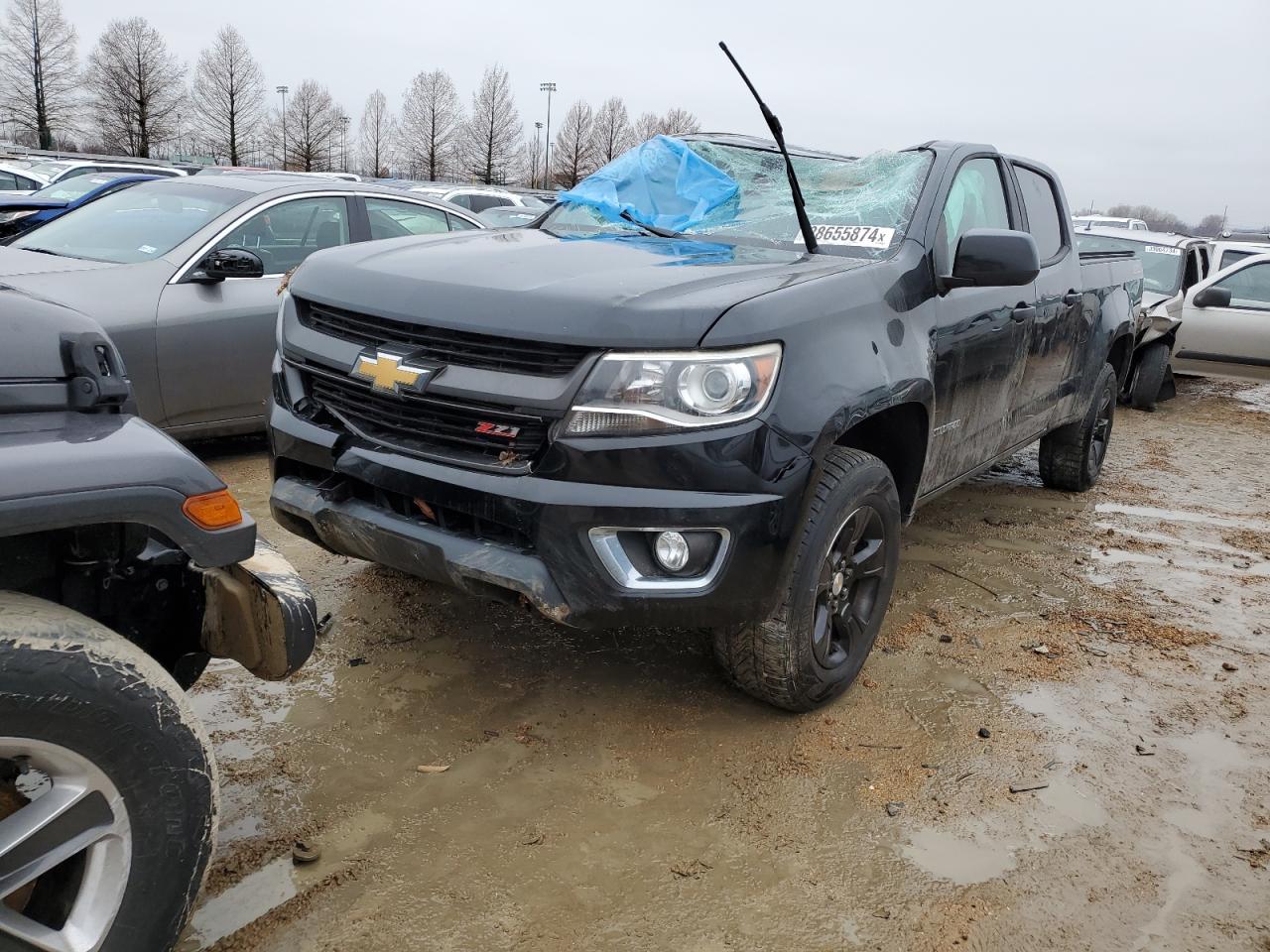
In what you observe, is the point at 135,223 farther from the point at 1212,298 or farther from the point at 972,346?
the point at 1212,298

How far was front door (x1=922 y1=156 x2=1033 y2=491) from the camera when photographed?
11.6 ft

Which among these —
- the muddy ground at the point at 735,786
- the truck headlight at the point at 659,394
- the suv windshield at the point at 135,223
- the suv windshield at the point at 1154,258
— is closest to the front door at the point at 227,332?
the suv windshield at the point at 135,223

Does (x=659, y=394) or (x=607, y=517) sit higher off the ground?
(x=659, y=394)

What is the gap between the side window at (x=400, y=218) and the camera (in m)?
6.14

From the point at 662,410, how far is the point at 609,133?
69.9 m

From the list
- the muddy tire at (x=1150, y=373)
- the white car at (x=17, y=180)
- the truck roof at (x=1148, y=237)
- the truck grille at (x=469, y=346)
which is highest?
the truck roof at (x=1148, y=237)

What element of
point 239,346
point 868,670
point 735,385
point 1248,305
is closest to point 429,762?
point 735,385

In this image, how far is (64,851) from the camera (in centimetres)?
168

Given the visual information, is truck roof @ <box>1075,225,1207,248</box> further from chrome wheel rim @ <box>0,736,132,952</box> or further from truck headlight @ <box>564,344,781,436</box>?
chrome wheel rim @ <box>0,736,132,952</box>

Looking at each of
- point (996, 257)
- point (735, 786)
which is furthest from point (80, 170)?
point (735, 786)

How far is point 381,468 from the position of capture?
9.01 ft

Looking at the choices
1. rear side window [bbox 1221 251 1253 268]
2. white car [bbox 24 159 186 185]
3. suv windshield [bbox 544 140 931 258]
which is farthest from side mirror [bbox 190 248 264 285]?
rear side window [bbox 1221 251 1253 268]

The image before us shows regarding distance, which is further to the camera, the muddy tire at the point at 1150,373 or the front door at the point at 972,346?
the muddy tire at the point at 1150,373

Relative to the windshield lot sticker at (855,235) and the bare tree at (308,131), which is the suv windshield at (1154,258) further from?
the bare tree at (308,131)
